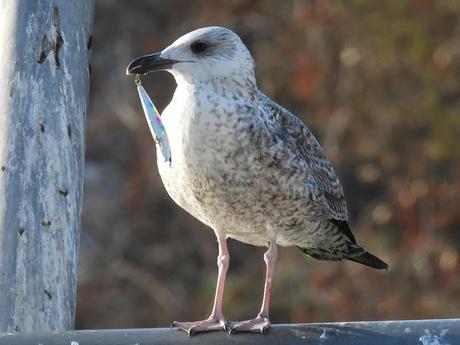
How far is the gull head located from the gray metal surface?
3.54 feet

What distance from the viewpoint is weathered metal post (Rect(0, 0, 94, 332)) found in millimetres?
3480

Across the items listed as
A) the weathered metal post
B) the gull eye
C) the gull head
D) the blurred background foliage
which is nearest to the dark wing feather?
the gull head

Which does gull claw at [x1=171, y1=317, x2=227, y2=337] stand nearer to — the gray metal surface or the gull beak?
the gray metal surface

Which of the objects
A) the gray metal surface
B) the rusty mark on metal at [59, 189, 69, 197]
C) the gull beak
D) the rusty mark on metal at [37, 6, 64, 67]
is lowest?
the gray metal surface

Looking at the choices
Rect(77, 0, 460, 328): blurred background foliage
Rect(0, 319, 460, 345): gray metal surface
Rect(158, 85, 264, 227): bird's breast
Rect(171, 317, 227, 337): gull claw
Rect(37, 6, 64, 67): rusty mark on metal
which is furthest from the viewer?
Rect(77, 0, 460, 328): blurred background foliage

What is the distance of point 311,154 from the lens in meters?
4.60

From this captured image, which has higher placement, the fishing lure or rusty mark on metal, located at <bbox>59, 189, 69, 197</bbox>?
the fishing lure

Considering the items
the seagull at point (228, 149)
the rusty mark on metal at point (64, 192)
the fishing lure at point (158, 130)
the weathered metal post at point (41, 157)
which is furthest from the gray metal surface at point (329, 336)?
the fishing lure at point (158, 130)

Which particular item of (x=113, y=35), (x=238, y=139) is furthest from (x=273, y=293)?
(x=238, y=139)

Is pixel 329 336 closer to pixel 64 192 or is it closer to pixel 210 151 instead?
pixel 64 192

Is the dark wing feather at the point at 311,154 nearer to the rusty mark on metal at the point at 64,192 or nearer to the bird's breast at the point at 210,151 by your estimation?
the bird's breast at the point at 210,151

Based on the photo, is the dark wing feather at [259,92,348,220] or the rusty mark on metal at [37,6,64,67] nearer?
the rusty mark on metal at [37,6,64,67]

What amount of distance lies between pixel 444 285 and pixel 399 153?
997mm

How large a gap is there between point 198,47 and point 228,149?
0.34 meters
